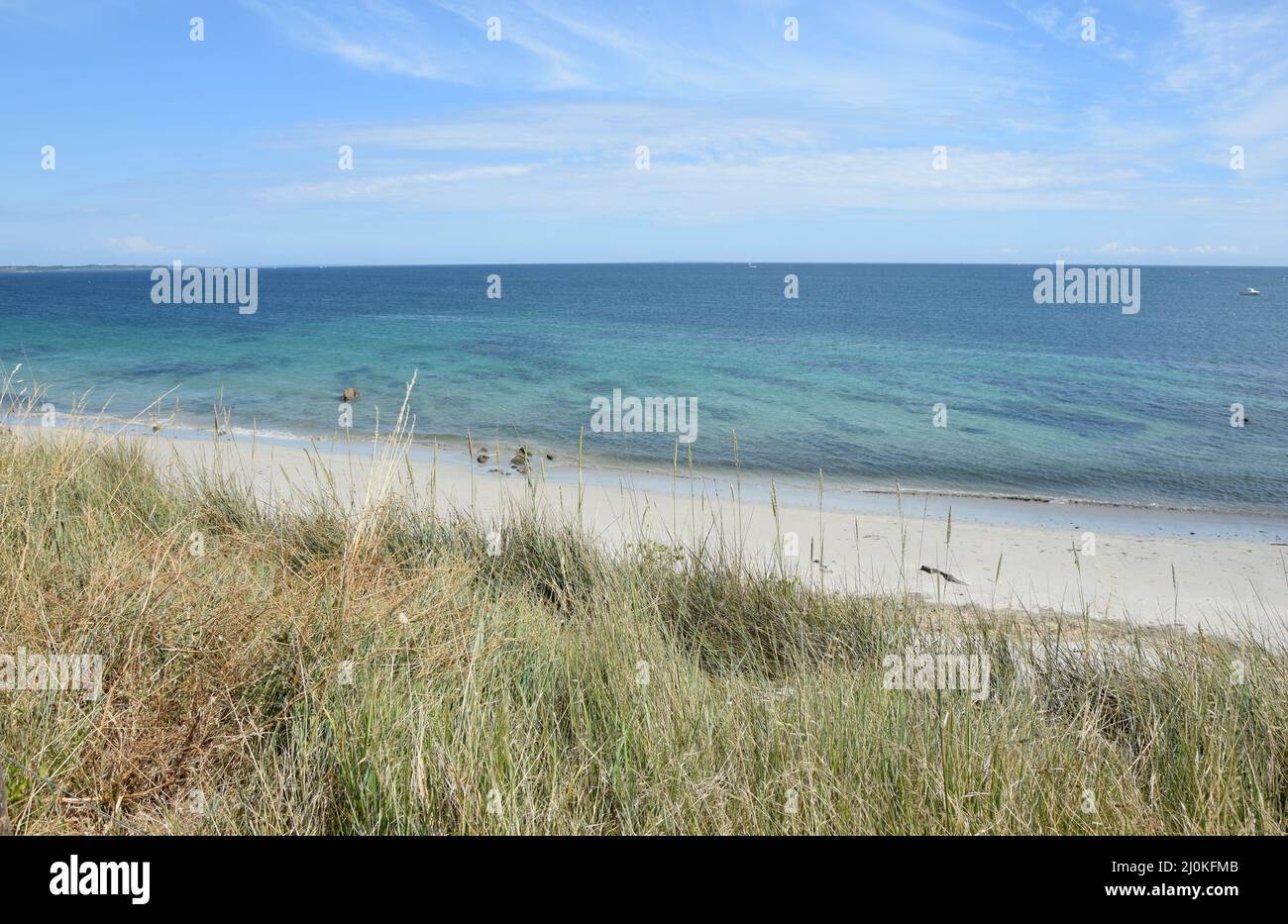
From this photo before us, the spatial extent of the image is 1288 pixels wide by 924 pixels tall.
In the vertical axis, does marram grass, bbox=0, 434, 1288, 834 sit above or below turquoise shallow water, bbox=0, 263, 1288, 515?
below

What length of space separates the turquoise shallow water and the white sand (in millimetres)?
2918

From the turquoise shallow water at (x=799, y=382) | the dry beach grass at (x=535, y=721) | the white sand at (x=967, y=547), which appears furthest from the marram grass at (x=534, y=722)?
the turquoise shallow water at (x=799, y=382)

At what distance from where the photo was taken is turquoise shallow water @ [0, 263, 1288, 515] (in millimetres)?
17844

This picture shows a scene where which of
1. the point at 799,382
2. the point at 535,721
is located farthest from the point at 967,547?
the point at 799,382

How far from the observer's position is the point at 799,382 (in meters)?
29.5

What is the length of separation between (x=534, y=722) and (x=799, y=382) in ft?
88.9

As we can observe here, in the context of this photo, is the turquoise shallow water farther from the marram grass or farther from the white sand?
the marram grass

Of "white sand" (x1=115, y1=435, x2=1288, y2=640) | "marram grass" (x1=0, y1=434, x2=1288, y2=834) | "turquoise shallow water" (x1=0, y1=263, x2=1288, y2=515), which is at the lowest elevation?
"white sand" (x1=115, y1=435, x2=1288, y2=640)

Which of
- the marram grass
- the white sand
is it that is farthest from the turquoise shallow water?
the marram grass

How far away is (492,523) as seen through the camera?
650cm

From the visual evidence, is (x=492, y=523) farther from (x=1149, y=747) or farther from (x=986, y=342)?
(x=986, y=342)

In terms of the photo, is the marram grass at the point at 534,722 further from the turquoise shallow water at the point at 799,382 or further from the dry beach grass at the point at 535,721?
the turquoise shallow water at the point at 799,382

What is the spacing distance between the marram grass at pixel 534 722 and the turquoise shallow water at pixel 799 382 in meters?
7.97
